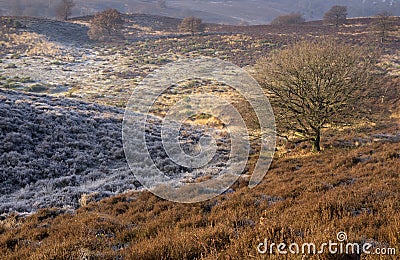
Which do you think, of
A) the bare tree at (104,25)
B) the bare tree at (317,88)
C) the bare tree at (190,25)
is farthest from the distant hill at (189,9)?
the bare tree at (317,88)

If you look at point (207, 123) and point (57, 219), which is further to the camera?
point (207, 123)

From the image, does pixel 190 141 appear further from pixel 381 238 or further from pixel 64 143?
pixel 381 238

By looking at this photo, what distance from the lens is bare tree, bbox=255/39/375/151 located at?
14.8m

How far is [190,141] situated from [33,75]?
3004cm

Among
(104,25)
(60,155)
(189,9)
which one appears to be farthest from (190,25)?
(189,9)

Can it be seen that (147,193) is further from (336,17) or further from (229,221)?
(336,17)

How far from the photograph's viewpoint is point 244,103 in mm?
17875

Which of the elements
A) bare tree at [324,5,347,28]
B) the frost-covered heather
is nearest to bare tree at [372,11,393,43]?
bare tree at [324,5,347,28]

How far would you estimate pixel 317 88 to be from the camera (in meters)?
14.7

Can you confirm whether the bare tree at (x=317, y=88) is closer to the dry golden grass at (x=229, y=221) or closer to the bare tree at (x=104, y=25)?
the dry golden grass at (x=229, y=221)

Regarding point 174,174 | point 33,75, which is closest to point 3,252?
point 174,174

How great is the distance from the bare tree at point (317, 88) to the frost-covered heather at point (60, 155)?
5072 mm

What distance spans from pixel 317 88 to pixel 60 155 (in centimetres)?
1451

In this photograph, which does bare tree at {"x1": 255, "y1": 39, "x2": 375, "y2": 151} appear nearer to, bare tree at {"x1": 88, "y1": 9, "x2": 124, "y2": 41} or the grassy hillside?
the grassy hillside
